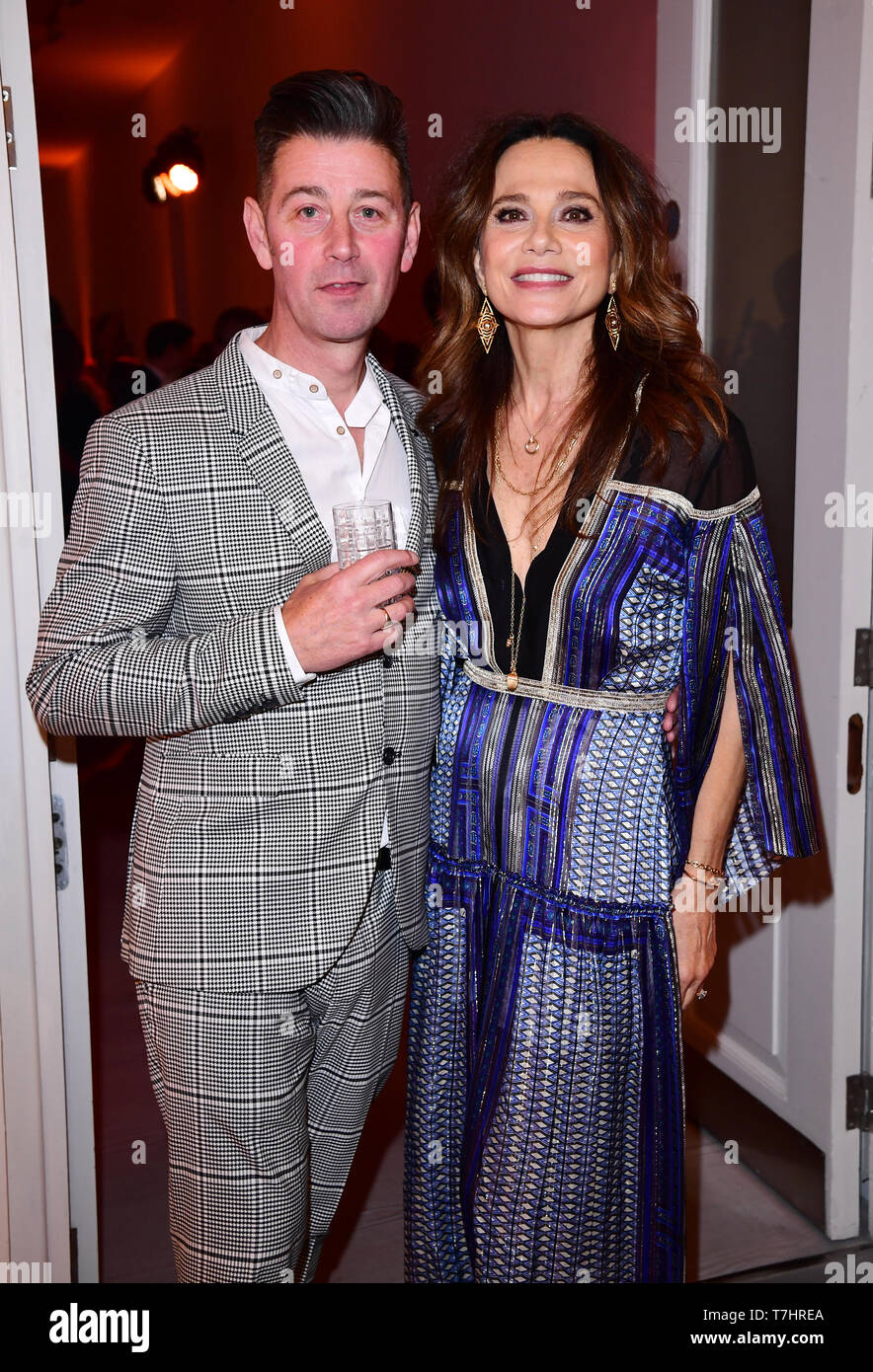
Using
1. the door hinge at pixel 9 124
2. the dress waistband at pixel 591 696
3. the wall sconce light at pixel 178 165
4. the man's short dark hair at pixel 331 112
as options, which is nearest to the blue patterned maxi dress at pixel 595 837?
the dress waistband at pixel 591 696

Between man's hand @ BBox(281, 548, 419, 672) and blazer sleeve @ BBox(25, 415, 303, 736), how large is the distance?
0.14 feet

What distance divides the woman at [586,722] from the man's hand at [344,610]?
410 millimetres

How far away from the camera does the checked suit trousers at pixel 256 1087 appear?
5.78 ft

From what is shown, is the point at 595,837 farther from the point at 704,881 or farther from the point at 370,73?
the point at 370,73

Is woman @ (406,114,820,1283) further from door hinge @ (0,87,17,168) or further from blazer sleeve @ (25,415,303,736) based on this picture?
door hinge @ (0,87,17,168)

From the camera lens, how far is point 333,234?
5.82ft

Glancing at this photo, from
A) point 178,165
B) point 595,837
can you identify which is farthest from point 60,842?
point 178,165

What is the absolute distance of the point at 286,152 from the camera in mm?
1820

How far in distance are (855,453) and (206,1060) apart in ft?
5.55

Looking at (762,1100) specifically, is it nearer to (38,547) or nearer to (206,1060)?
(206,1060)

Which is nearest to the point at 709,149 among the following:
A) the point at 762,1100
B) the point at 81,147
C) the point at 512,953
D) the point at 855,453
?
the point at 855,453

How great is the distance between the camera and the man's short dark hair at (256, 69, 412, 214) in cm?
178

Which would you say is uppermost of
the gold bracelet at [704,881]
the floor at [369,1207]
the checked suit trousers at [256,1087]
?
the gold bracelet at [704,881]

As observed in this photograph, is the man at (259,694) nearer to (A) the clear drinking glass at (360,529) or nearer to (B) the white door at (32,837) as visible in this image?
(A) the clear drinking glass at (360,529)
